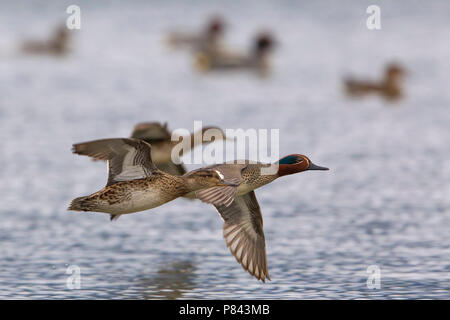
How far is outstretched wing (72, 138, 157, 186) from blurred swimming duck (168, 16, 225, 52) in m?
17.5

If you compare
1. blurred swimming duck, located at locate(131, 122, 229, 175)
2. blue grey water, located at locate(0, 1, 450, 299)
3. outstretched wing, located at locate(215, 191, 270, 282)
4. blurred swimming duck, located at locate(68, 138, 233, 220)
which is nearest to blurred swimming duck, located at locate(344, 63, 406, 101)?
blue grey water, located at locate(0, 1, 450, 299)

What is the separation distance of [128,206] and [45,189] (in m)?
4.90

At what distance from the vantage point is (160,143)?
1107cm

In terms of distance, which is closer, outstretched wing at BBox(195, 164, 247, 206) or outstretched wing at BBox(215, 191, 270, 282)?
outstretched wing at BBox(195, 164, 247, 206)

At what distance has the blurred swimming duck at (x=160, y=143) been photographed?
35.3ft

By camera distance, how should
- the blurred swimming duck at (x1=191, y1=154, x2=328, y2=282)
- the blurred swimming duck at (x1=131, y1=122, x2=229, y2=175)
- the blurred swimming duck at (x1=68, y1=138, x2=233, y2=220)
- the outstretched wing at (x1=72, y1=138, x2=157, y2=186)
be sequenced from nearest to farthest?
the blurred swimming duck at (x1=68, y1=138, x2=233, y2=220) → the outstretched wing at (x1=72, y1=138, x2=157, y2=186) → the blurred swimming duck at (x1=191, y1=154, x2=328, y2=282) → the blurred swimming duck at (x1=131, y1=122, x2=229, y2=175)

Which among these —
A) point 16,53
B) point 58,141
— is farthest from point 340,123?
point 16,53

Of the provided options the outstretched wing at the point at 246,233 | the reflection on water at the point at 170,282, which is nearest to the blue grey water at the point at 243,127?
the reflection on water at the point at 170,282

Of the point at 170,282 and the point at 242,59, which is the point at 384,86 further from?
the point at 170,282

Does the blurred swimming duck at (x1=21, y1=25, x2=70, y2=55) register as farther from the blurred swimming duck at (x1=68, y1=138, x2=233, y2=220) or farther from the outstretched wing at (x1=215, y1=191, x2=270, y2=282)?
the blurred swimming duck at (x1=68, y1=138, x2=233, y2=220)

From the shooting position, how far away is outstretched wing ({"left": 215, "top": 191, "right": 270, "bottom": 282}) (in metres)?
9.23

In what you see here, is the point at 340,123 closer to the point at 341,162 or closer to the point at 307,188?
the point at 341,162

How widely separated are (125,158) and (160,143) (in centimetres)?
233

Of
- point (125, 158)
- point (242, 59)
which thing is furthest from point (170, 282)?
point (242, 59)
